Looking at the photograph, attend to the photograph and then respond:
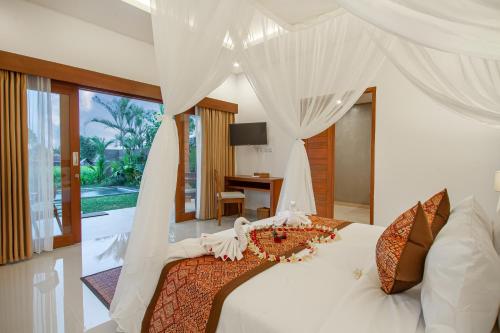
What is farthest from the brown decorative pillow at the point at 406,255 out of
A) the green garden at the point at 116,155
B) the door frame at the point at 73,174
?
the green garden at the point at 116,155

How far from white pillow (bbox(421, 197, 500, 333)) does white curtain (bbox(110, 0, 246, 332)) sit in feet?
4.49

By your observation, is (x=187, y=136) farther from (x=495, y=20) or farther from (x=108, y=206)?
(x=495, y=20)

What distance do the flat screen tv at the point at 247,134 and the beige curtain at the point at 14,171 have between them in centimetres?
312

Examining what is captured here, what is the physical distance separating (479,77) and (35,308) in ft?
11.8

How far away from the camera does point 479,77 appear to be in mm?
1725

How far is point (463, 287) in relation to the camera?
86cm

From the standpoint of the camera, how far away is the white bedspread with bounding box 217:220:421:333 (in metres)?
0.98

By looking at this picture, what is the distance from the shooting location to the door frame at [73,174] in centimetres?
339

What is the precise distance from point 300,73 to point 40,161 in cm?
316

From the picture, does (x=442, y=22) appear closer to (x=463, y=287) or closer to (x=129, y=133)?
(x=463, y=287)

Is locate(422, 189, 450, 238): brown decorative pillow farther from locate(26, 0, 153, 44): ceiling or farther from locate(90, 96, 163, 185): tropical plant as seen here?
locate(90, 96, 163, 185): tropical plant

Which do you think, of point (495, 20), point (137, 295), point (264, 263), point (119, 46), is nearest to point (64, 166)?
point (119, 46)

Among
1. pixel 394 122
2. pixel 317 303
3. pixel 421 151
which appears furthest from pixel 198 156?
pixel 317 303

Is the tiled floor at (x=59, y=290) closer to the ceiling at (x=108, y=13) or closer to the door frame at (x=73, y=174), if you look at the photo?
the door frame at (x=73, y=174)
